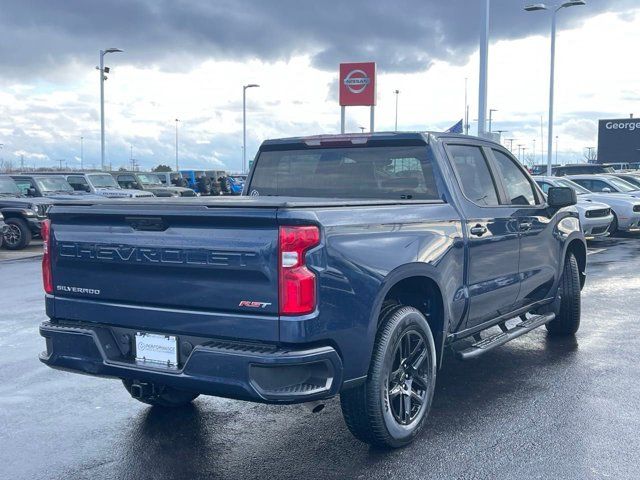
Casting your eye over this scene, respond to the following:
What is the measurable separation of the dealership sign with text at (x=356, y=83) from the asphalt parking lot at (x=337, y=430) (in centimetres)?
2799

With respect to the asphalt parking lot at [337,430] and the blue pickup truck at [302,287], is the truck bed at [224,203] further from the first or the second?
the asphalt parking lot at [337,430]

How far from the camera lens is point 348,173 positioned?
18.6 ft

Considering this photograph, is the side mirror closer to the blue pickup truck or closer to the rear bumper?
the blue pickup truck

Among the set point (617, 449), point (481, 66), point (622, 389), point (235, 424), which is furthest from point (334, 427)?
point (481, 66)

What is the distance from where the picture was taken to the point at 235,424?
16.4 ft

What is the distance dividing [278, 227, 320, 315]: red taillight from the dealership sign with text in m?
30.7

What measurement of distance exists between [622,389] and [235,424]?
9.73ft

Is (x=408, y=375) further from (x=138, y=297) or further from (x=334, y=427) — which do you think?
(x=138, y=297)

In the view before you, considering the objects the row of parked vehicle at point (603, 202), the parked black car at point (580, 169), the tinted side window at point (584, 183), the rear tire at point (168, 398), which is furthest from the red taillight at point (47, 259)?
the parked black car at point (580, 169)

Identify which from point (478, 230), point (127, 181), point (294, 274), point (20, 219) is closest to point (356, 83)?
point (127, 181)

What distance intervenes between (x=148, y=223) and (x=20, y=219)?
14.3 m

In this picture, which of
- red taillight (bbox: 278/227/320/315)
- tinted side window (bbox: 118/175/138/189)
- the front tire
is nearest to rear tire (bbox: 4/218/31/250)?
tinted side window (bbox: 118/175/138/189)

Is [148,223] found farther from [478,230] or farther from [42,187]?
[42,187]

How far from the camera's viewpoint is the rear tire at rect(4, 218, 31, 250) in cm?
1695
